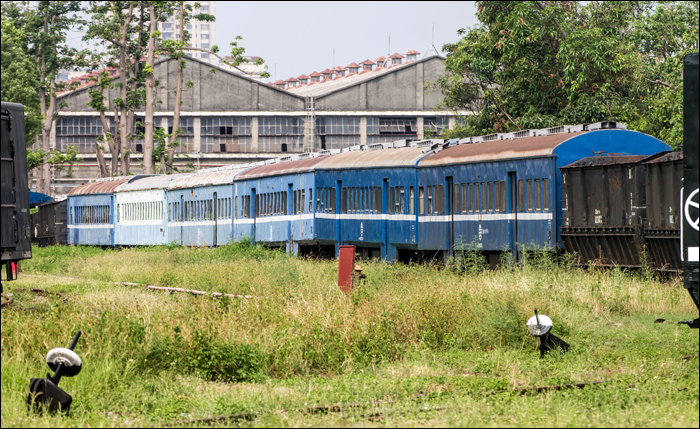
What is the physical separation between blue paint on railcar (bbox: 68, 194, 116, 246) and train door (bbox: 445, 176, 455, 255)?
25.7 metres

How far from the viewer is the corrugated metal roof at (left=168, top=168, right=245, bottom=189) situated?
118ft

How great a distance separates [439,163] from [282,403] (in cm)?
1484

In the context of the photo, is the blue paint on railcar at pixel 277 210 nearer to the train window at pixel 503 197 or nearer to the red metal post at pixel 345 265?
the train window at pixel 503 197

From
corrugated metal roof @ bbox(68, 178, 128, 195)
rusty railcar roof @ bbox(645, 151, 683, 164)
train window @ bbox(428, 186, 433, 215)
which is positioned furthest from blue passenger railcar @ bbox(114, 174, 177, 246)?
rusty railcar roof @ bbox(645, 151, 683, 164)

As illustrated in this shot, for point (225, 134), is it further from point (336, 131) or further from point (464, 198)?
point (464, 198)

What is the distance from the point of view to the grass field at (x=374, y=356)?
872 cm

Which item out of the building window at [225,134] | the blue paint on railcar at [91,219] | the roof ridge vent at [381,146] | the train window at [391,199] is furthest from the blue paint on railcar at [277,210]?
the building window at [225,134]

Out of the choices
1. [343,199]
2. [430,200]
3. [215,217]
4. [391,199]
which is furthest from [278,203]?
[430,200]

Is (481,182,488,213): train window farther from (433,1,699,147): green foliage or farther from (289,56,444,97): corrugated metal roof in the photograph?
(289,56,444,97): corrugated metal roof

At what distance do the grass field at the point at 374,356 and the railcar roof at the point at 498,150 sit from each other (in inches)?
144

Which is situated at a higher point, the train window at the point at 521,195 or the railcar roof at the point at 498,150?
the railcar roof at the point at 498,150

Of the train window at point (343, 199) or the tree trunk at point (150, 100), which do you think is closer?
the train window at point (343, 199)

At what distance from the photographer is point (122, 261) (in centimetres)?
2880

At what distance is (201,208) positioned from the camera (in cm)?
3791
